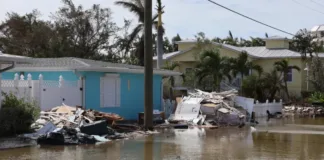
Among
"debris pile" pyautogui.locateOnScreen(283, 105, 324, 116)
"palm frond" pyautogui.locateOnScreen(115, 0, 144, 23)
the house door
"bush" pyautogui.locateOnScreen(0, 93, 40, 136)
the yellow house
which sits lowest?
"debris pile" pyautogui.locateOnScreen(283, 105, 324, 116)

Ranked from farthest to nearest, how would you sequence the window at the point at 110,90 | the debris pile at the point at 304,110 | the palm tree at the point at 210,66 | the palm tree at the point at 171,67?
the palm tree at the point at 171,67 → the debris pile at the point at 304,110 → the palm tree at the point at 210,66 → the window at the point at 110,90

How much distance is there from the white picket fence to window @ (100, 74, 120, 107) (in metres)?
1.45

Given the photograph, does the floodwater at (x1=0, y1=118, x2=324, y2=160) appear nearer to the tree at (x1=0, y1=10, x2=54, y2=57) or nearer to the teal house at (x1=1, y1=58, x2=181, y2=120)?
the teal house at (x1=1, y1=58, x2=181, y2=120)

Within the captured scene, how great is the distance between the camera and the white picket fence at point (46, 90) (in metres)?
20.1

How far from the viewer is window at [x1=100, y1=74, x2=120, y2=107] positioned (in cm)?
2473

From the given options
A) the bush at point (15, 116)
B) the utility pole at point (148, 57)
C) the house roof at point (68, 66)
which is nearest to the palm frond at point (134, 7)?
the house roof at point (68, 66)

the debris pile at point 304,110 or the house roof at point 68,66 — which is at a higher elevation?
the house roof at point 68,66

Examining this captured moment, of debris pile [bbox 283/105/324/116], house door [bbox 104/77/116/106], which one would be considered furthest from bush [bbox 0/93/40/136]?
debris pile [bbox 283/105/324/116]

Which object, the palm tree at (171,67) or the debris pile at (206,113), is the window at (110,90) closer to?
the debris pile at (206,113)

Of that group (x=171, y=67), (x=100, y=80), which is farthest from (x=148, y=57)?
(x=171, y=67)

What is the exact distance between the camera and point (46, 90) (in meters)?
22.0

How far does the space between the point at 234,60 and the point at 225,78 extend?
8.10 ft

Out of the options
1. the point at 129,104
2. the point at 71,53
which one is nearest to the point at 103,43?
the point at 71,53

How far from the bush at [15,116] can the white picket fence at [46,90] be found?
65.5 inches
